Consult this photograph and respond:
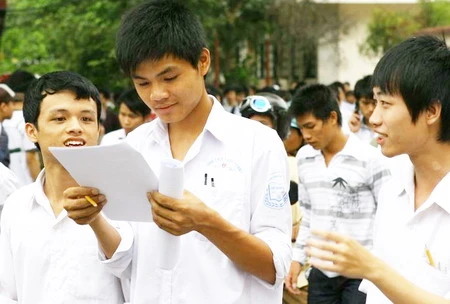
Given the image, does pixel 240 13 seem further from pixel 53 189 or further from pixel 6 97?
pixel 53 189

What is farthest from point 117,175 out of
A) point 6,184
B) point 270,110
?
point 270,110

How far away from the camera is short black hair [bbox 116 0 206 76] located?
119 inches

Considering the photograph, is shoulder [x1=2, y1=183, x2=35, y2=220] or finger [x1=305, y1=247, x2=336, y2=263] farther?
shoulder [x1=2, y1=183, x2=35, y2=220]

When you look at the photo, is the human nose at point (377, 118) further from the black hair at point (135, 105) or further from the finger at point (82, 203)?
the black hair at point (135, 105)

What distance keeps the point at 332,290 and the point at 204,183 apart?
2.61 meters

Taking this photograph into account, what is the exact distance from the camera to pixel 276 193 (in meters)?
3.04

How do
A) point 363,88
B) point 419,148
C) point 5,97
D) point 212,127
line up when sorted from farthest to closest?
point 5,97 < point 363,88 < point 212,127 < point 419,148

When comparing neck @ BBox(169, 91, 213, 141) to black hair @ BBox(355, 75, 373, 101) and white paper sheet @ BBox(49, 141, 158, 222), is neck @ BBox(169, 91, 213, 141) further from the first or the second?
black hair @ BBox(355, 75, 373, 101)

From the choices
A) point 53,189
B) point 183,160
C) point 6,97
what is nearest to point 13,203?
point 53,189

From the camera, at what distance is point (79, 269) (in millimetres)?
3318

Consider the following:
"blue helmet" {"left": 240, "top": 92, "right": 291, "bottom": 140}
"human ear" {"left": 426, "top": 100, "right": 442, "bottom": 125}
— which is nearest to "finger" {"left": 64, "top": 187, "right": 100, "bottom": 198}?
"human ear" {"left": 426, "top": 100, "right": 442, "bottom": 125}

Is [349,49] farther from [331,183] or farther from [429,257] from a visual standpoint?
[429,257]

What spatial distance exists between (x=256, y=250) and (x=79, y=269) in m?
0.81

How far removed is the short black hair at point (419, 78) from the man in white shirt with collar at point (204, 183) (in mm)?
532
